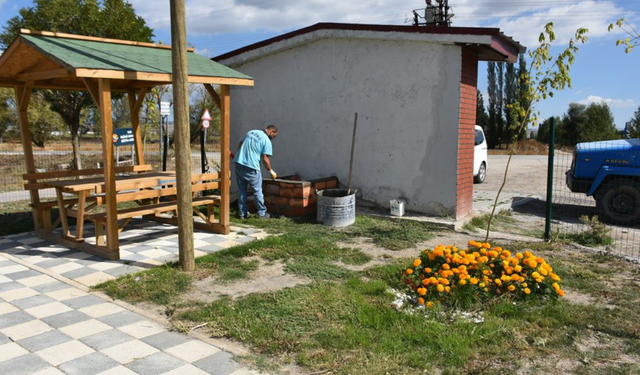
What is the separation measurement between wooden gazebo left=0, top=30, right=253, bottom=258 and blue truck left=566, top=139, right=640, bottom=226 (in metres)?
6.56

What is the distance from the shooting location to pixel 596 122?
121 feet

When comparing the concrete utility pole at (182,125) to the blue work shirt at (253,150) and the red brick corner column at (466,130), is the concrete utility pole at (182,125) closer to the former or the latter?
the blue work shirt at (253,150)

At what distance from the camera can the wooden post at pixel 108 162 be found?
18.4 feet

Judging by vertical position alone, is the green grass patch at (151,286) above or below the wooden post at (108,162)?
below

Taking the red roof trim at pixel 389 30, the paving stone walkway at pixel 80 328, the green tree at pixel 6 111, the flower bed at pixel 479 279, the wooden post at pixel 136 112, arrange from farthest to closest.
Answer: the green tree at pixel 6 111 → the wooden post at pixel 136 112 → the red roof trim at pixel 389 30 → the flower bed at pixel 479 279 → the paving stone walkway at pixel 80 328

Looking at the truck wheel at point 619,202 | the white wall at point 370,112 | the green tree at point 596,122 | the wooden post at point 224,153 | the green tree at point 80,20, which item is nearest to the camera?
the wooden post at point 224,153

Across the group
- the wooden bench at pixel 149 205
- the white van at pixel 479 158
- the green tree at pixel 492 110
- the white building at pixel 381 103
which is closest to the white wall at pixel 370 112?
the white building at pixel 381 103

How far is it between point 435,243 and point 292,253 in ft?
7.08

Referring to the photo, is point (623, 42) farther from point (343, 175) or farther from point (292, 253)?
point (343, 175)

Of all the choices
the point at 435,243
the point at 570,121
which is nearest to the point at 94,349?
the point at 435,243

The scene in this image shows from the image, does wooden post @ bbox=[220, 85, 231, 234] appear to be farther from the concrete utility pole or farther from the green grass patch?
the green grass patch

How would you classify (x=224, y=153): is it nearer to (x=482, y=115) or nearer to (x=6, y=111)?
(x=6, y=111)

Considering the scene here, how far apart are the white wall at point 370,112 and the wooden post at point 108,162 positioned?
4389mm

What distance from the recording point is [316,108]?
936 centimetres
